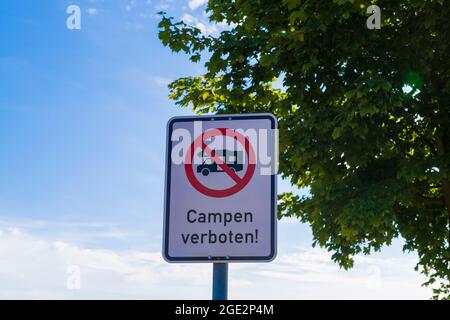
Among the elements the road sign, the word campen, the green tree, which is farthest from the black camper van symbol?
the green tree

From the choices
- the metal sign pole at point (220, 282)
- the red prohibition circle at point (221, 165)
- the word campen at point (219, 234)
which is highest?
the red prohibition circle at point (221, 165)

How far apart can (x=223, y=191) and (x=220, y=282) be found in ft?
1.62

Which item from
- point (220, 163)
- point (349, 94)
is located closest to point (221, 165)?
point (220, 163)

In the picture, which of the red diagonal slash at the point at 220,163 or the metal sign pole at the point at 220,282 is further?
the red diagonal slash at the point at 220,163

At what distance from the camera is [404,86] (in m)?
13.6

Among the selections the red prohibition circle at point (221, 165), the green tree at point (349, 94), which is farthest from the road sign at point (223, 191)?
the green tree at point (349, 94)

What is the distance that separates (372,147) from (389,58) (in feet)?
7.67

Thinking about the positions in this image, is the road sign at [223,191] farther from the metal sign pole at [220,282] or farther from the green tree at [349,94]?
the green tree at [349,94]

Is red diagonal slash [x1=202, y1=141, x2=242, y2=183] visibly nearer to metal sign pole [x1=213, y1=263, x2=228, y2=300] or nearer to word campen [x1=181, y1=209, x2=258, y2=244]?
word campen [x1=181, y1=209, x2=258, y2=244]

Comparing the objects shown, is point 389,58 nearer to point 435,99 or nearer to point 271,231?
point 435,99

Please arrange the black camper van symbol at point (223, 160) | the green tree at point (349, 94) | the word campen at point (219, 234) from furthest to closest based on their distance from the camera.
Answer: the green tree at point (349, 94)
the black camper van symbol at point (223, 160)
the word campen at point (219, 234)

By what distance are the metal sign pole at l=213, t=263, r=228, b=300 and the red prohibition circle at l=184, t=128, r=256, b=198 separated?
40 centimetres

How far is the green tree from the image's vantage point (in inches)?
483

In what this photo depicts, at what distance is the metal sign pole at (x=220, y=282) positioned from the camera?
3.10 m
